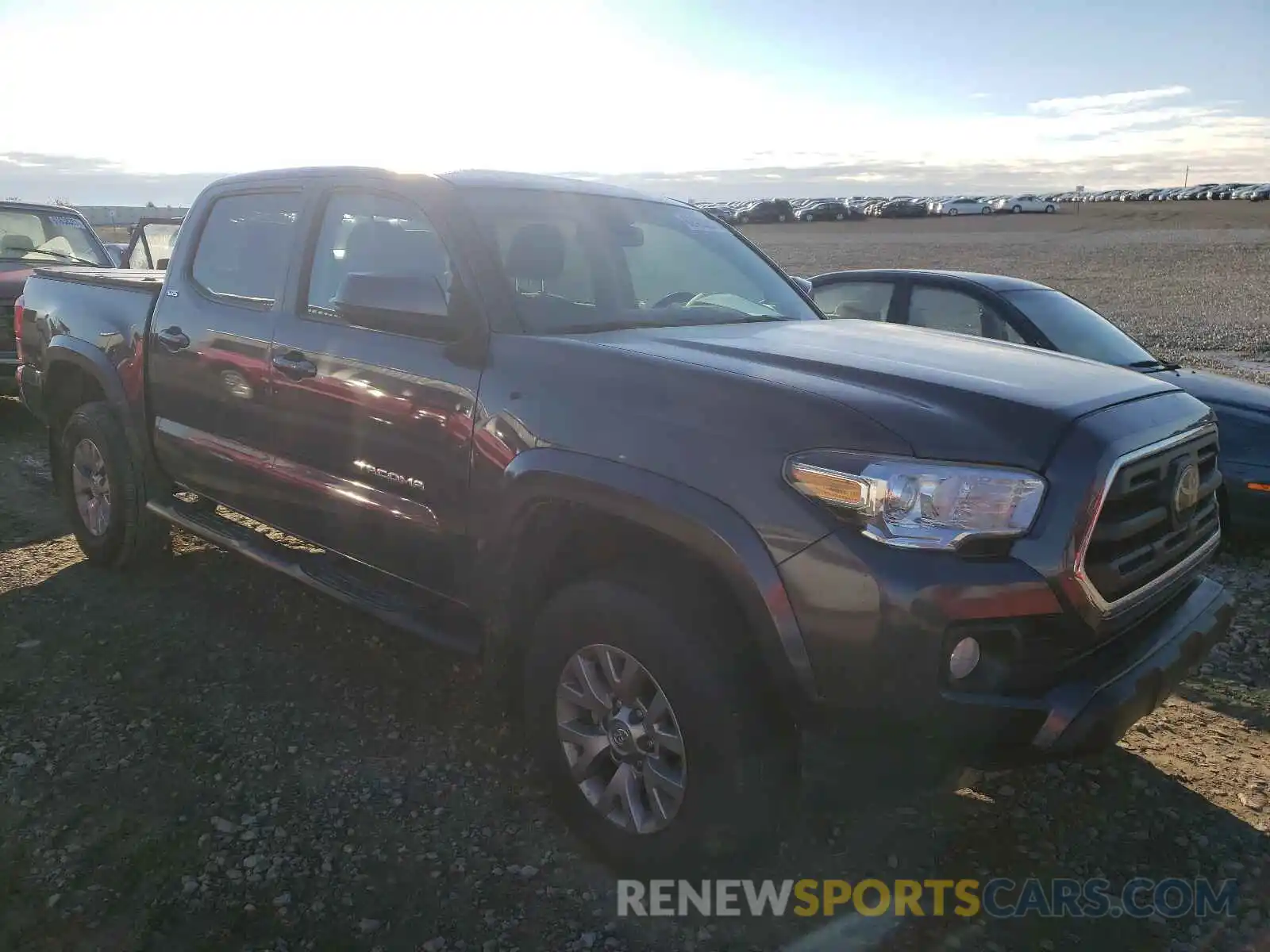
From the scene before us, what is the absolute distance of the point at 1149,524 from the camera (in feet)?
8.64

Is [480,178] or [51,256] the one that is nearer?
[480,178]

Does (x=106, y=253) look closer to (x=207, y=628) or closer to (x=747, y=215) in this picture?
(x=207, y=628)

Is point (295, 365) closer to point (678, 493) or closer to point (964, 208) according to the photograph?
point (678, 493)

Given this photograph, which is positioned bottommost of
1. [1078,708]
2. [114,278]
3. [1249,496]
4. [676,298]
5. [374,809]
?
[374,809]

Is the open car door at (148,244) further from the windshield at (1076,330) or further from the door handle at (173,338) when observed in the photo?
the windshield at (1076,330)

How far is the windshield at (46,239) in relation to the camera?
31.7 feet

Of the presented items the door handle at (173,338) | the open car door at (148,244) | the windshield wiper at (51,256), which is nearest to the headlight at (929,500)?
the door handle at (173,338)

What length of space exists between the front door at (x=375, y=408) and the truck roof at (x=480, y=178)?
3.6 inches

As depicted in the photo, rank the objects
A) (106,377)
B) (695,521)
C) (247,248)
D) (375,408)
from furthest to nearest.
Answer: (106,377)
(247,248)
(375,408)
(695,521)

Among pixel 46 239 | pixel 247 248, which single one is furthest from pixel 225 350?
pixel 46 239

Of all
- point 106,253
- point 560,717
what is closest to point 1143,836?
point 560,717

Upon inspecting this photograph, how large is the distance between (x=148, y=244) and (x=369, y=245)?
7.90 metres

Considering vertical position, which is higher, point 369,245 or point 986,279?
point 369,245

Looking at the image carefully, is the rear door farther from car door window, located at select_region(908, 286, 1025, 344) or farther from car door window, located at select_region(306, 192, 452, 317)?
car door window, located at select_region(908, 286, 1025, 344)
